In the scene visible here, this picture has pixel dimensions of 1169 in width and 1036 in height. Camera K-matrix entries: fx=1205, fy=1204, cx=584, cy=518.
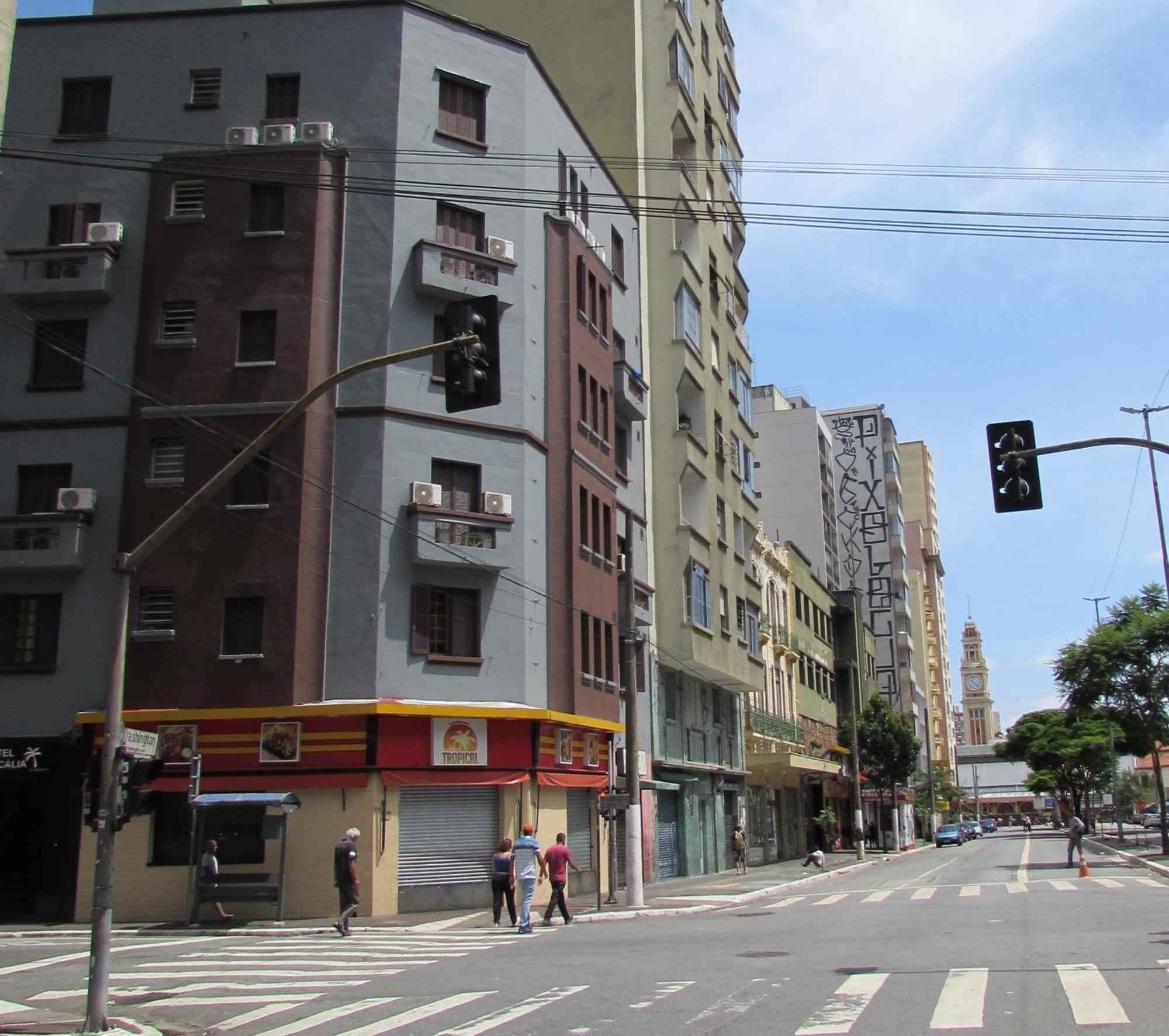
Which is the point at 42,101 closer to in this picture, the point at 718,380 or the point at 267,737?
the point at 267,737

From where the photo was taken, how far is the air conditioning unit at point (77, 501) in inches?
Result: 1061

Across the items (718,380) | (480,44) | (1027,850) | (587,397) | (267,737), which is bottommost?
(1027,850)

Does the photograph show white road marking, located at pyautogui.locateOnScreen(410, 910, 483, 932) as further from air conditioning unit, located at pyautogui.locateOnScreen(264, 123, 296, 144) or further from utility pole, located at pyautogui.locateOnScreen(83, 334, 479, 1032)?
air conditioning unit, located at pyautogui.locateOnScreen(264, 123, 296, 144)

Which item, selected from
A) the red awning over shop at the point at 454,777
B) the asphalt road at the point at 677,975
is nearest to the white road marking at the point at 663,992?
the asphalt road at the point at 677,975

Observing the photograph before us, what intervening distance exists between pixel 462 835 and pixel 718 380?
24.7 metres

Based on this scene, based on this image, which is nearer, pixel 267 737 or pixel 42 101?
pixel 267 737

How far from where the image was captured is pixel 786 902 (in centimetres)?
2825

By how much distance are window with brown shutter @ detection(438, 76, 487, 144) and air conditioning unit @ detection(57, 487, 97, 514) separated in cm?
1221

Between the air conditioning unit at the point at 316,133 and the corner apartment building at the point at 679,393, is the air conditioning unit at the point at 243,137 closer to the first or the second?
the air conditioning unit at the point at 316,133

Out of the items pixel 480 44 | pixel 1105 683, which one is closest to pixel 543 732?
pixel 480 44

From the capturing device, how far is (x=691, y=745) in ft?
138

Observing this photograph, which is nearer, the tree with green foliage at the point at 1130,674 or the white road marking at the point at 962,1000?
the white road marking at the point at 962,1000

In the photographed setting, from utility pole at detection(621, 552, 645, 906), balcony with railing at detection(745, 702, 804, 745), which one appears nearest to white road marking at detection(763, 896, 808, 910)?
utility pole at detection(621, 552, 645, 906)

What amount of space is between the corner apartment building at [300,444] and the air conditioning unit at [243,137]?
4 cm
